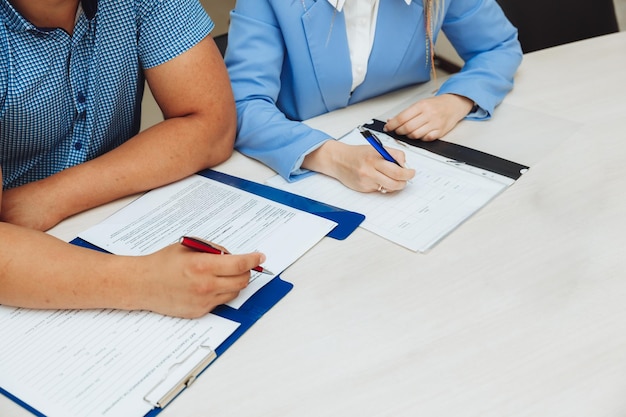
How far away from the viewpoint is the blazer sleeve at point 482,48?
119 cm

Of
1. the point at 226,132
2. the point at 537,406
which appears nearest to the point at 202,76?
the point at 226,132

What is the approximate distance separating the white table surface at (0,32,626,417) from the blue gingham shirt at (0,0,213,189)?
173 millimetres

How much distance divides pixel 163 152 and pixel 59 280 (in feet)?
1.02

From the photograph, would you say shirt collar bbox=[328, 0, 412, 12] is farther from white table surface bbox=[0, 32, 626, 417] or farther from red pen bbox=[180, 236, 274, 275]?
Result: red pen bbox=[180, 236, 274, 275]

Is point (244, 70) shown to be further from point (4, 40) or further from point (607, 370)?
point (607, 370)

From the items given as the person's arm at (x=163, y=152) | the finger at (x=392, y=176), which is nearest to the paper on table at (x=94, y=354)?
the person's arm at (x=163, y=152)

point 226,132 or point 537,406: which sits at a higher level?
point 226,132

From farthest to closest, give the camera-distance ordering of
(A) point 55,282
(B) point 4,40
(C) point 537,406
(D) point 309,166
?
(D) point 309,166 < (B) point 4,40 < (A) point 55,282 < (C) point 537,406

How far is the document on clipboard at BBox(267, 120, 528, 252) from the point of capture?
0.88 metres

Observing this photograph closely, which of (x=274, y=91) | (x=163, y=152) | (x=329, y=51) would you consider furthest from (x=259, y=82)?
(x=163, y=152)

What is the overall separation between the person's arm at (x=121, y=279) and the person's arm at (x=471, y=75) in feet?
1.51

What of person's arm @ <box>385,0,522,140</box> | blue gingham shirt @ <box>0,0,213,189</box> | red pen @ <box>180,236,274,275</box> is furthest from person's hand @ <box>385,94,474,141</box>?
red pen @ <box>180,236,274,275</box>

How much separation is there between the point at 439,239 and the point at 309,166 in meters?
0.29

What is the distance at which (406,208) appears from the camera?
3.04ft
